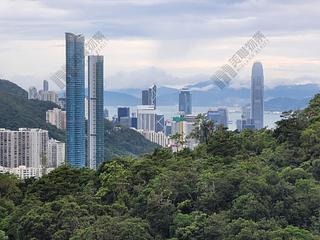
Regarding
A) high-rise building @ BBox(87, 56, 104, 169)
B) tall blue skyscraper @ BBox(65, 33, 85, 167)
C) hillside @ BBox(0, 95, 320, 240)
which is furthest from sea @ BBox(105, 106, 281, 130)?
hillside @ BBox(0, 95, 320, 240)

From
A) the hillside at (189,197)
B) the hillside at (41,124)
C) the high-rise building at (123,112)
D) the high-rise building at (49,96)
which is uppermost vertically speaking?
the high-rise building at (49,96)

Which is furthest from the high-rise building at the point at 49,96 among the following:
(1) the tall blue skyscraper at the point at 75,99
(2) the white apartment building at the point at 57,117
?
(1) the tall blue skyscraper at the point at 75,99

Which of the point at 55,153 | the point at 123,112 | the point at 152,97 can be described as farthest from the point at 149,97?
the point at 55,153

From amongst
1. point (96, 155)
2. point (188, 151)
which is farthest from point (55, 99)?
point (188, 151)

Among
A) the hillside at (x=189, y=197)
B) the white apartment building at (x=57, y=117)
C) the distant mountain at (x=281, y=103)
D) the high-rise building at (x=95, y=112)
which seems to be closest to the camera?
the hillside at (x=189, y=197)

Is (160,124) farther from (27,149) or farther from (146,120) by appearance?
(27,149)

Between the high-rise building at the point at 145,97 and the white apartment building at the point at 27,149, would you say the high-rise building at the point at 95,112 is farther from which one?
the high-rise building at the point at 145,97

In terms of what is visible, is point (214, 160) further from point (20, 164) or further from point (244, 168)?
point (20, 164)
